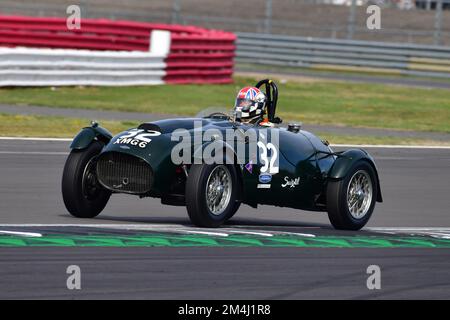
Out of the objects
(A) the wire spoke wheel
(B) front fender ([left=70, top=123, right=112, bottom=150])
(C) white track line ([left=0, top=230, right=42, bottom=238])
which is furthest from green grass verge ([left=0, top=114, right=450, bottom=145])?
(C) white track line ([left=0, top=230, right=42, bottom=238])

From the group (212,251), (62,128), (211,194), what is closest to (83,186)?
(211,194)

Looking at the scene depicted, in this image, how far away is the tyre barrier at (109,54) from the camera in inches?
1010

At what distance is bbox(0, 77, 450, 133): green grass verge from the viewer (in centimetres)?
2408

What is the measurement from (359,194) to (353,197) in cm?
11

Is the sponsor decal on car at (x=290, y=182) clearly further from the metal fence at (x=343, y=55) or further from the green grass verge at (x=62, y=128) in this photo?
→ the metal fence at (x=343, y=55)

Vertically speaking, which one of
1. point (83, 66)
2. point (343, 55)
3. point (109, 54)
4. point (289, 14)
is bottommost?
point (83, 66)

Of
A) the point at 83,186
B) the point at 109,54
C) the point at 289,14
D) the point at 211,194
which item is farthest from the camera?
the point at 289,14

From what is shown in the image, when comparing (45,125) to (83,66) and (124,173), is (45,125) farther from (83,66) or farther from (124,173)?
(124,173)

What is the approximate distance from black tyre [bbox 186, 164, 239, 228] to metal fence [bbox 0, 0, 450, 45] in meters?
27.5

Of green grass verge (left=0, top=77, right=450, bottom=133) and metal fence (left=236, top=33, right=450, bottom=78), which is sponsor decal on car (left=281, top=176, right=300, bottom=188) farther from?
metal fence (left=236, top=33, right=450, bottom=78)

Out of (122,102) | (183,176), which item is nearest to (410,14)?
(122,102)

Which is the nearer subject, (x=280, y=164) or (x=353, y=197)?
(x=280, y=164)

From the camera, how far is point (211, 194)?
1068 centimetres

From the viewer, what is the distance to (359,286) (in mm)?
8359
